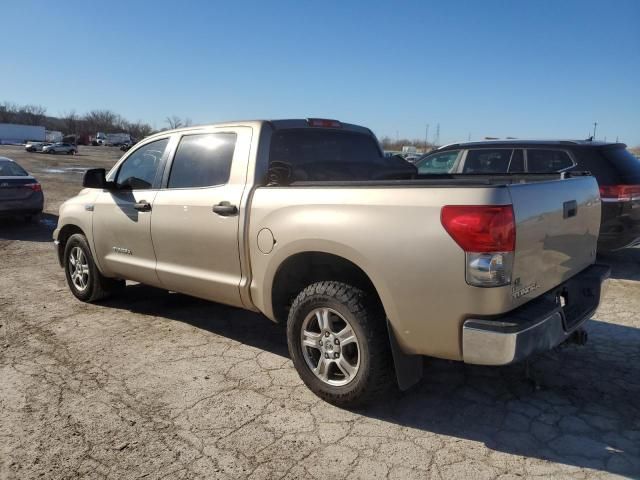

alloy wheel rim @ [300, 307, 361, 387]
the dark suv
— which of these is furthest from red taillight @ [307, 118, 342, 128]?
the dark suv

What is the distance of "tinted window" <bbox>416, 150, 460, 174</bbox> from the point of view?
26.5ft

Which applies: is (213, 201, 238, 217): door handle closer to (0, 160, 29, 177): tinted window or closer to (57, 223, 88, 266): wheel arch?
(57, 223, 88, 266): wheel arch

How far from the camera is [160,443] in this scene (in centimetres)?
296

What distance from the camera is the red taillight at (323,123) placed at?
4.31 meters

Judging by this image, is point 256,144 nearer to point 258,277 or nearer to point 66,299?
point 258,277

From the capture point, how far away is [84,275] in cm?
566

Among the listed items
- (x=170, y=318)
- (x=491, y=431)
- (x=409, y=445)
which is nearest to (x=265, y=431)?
(x=409, y=445)

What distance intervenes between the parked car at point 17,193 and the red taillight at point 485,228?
10557 mm

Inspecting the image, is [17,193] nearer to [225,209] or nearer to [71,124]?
[225,209]

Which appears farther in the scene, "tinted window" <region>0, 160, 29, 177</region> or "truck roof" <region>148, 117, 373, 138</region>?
"tinted window" <region>0, 160, 29, 177</region>

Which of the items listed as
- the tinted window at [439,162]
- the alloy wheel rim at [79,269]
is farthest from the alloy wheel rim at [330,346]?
the tinted window at [439,162]

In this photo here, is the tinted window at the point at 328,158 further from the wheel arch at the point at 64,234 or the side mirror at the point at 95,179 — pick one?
the wheel arch at the point at 64,234

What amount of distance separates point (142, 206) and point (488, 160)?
5105mm

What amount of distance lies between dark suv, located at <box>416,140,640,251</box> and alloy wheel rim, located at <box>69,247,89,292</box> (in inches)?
179
